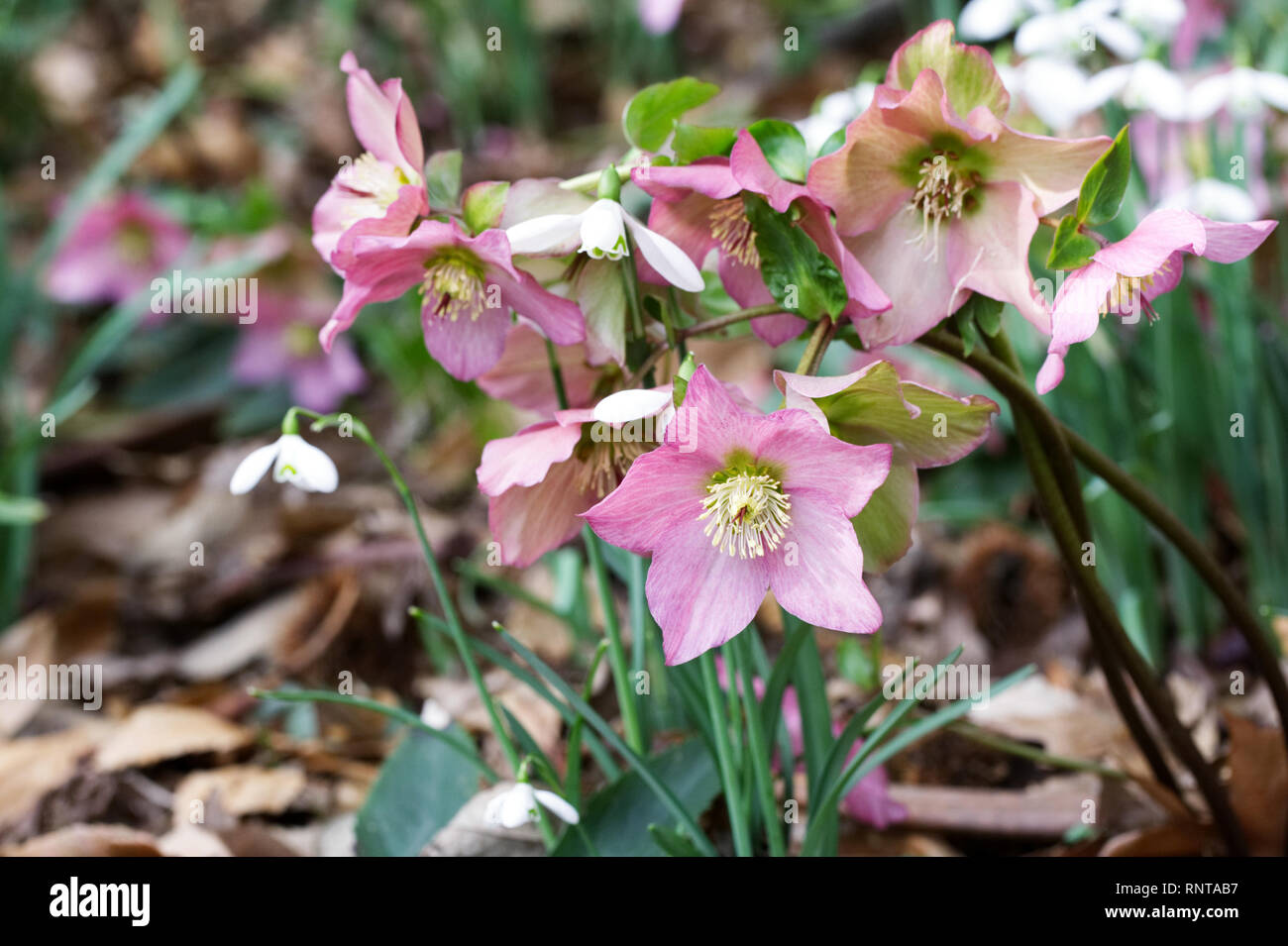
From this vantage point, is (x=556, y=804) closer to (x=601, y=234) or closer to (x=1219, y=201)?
(x=601, y=234)

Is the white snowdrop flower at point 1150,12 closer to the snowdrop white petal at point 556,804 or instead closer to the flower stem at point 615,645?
the flower stem at point 615,645

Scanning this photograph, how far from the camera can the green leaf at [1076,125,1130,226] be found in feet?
1.57

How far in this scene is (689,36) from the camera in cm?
259

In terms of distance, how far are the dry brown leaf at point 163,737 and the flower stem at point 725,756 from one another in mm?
608

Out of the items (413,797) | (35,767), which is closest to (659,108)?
(413,797)

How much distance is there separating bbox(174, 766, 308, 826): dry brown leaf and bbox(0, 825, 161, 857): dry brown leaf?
0.29ft

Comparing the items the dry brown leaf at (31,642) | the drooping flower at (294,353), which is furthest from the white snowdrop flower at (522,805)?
the drooping flower at (294,353)

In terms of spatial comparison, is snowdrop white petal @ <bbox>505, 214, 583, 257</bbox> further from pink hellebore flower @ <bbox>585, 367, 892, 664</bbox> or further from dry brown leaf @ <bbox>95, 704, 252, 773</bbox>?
dry brown leaf @ <bbox>95, 704, 252, 773</bbox>

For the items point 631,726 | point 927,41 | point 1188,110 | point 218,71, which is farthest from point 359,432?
point 218,71

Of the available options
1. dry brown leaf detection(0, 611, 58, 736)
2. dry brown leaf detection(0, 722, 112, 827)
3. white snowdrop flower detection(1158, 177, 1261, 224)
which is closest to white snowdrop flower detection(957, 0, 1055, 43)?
white snowdrop flower detection(1158, 177, 1261, 224)

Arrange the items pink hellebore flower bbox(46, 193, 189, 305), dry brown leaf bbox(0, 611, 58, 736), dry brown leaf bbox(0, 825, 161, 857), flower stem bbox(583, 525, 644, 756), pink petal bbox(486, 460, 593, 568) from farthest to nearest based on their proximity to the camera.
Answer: pink hellebore flower bbox(46, 193, 189, 305), dry brown leaf bbox(0, 611, 58, 736), dry brown leaf bbox(0, 825, 161, 857), flower stem bbox(583, 525, 644, 756), pink petal bbox(486, 460, 593, 568)

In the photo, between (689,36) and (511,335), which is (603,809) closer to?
(511,335)

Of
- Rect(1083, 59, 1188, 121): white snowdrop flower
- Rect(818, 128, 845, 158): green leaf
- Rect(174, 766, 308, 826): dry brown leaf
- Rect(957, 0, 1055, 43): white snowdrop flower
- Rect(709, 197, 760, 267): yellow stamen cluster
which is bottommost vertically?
Rect(174, 766, 308, 826): dry brown leaf

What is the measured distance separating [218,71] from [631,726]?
2300 mm
